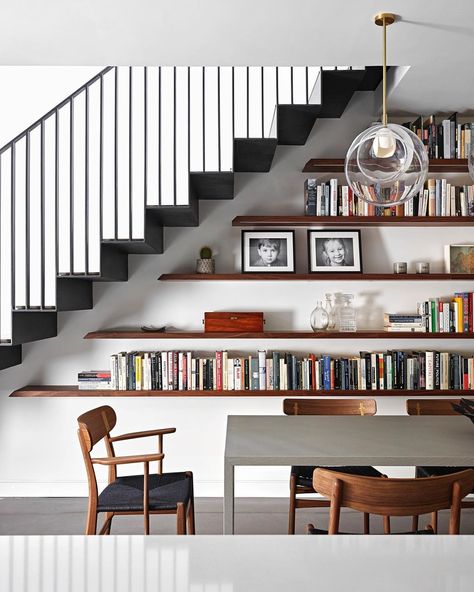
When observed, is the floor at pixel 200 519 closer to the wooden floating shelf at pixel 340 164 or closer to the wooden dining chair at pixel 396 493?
the wooden dining chair at pixel 396 493

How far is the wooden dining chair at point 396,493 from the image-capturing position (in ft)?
6.31

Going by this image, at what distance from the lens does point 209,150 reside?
4316 millimetres

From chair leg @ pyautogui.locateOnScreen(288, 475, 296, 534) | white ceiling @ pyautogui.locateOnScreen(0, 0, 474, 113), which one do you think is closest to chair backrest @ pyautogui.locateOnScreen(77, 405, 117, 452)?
chair leg @ pyautogui.locateOnScreen(288, 475, 296, 534)

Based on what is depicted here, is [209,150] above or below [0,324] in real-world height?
above

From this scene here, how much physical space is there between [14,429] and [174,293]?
1599 millimetres

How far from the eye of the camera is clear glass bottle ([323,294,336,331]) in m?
4.05

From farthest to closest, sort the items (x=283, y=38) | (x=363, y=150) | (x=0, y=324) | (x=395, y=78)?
(x=0, y=324) < (x=395, y=78) < (x=283, y=38) < (x=363, y=150)

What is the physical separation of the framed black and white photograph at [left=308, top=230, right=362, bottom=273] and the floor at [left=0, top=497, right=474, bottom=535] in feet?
5.70

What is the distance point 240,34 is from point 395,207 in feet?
5.81

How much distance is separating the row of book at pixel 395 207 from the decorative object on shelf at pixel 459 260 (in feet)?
0.87

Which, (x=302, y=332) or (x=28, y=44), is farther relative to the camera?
(x=302, y=332)

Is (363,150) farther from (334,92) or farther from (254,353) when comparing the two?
(254,353)

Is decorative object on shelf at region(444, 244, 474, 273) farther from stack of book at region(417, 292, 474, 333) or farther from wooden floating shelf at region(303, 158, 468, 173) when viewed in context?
wooden floating shelf at region(303, 158, 468, 173)

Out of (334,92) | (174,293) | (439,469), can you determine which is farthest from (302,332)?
(334,92)
